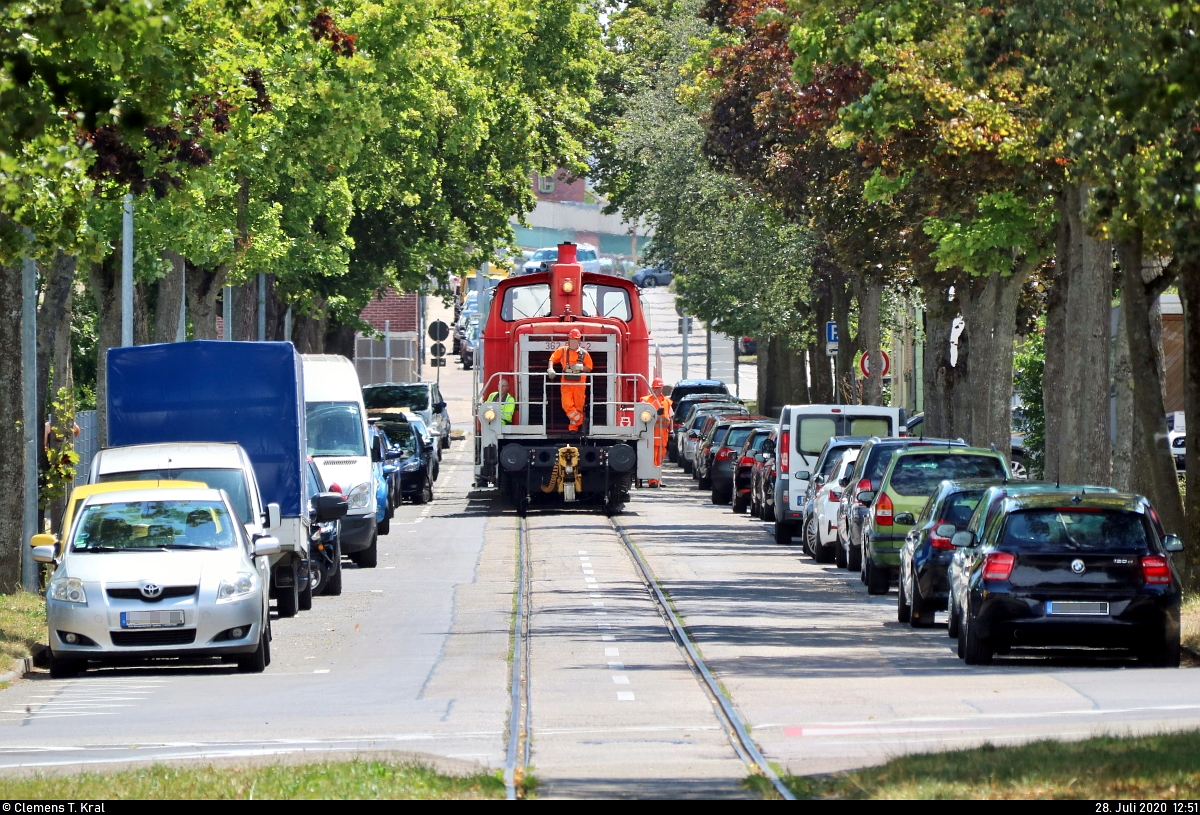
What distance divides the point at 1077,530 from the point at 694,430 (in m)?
37.1

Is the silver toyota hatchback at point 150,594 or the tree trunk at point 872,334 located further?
the tree trunk at point 872,334

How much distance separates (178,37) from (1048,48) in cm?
802

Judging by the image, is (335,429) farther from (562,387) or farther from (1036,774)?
(1036,774)

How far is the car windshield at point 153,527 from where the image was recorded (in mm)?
17141

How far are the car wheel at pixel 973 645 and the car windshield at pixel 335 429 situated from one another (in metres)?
12.6

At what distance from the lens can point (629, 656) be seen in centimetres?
1733

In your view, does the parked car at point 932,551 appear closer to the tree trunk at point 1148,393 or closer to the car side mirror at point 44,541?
the tree trunk at point 1148,393

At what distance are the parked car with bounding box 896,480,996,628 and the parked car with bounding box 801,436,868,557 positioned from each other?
7908 mm

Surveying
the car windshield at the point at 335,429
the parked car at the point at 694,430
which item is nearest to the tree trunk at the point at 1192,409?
the car windshield at the point at 335,429

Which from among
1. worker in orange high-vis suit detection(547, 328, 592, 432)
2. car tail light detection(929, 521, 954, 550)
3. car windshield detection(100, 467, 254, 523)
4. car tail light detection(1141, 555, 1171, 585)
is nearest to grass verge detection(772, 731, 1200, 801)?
car tail light detection(1141, 555, 1171, 585)

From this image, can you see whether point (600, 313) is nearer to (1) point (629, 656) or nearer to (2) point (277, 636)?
(2) point (277, 636)

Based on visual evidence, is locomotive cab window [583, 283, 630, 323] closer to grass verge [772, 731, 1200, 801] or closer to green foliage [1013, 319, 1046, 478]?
green foliage [1013, 319, 1046, 478]

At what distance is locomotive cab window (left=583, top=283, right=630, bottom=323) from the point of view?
34.9 meters

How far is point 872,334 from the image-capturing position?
44250 millimetres
